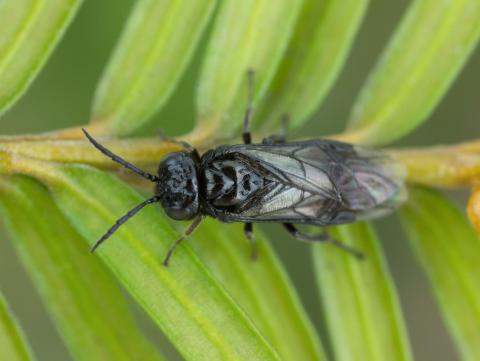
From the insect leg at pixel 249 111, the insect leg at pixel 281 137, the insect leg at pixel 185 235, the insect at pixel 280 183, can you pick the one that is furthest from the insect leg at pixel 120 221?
the insect leg at pixel 281 137

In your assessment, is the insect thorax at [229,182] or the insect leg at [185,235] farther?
the insect thorax at [229,182]

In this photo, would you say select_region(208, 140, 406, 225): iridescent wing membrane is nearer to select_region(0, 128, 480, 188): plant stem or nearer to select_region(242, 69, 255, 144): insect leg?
select_region(242, 69, 255, 144): insect leg

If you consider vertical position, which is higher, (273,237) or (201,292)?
(201,292)

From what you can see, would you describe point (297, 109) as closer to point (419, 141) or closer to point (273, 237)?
point (273, 237)

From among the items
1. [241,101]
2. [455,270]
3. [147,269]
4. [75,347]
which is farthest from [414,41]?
[75,347]

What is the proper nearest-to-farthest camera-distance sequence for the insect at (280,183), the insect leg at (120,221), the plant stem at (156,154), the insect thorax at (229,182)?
the insect leg at (120,221) < the plant stem at (156,154) < the insect at (280,183) < the insect thorax at (229,182)

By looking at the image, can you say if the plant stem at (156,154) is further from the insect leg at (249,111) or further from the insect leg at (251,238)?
the insect leg at (251,238)

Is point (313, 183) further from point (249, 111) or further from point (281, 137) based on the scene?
point (249, 111)

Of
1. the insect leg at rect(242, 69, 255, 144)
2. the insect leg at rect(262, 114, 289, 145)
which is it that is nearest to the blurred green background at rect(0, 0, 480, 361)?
the insect leg at rect(262, 114, 289, 145)
